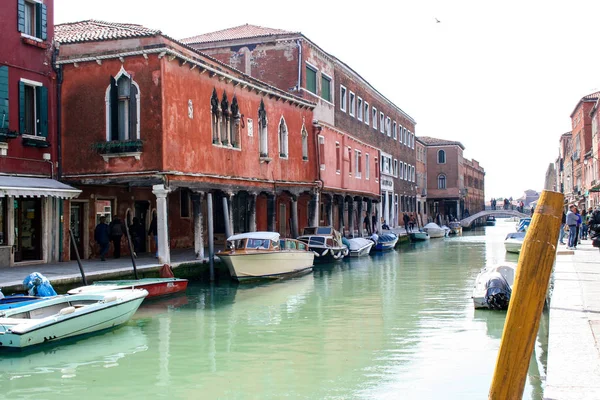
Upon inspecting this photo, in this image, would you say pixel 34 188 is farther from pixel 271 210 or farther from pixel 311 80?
pixel 311 80

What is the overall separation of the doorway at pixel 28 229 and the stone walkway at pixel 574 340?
11.5 meters

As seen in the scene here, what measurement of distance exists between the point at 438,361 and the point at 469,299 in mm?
5798

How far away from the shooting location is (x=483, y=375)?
25.3 feet

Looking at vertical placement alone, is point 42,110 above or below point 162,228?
above

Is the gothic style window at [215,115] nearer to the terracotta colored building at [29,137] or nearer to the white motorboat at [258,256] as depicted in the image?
the white motorboat at [258,256]

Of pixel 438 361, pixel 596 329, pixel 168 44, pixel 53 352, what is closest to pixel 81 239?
pixel 168 44

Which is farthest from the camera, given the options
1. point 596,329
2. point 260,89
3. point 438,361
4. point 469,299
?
point 260,89

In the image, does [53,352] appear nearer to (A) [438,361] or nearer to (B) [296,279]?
(A) [438,361]

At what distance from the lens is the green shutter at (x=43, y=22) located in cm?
1590

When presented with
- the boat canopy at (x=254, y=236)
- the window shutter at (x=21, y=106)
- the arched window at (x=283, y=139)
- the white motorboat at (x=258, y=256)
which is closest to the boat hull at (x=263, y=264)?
the white motorboat at (x=258, y=256)

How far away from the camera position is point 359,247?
26844mm

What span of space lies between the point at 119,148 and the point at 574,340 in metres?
12.5

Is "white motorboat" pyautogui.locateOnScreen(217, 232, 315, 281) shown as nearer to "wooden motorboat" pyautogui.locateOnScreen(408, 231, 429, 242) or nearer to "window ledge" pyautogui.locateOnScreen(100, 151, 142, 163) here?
"window ledge" pyautogui.locateOnScreen(100, 151, 142, 163)

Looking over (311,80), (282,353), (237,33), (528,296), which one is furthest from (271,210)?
(528,296)
